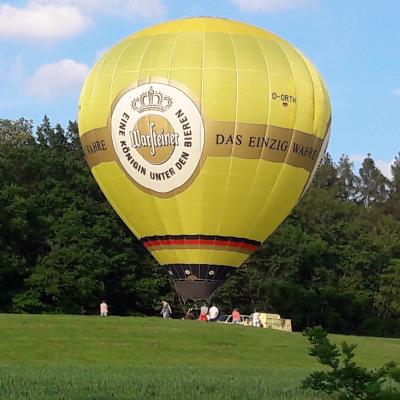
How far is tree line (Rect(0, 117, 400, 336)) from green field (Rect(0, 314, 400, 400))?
63.2ft

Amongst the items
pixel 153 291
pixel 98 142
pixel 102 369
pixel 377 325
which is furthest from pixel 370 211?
pixel 102 369

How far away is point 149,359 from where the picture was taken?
69.6ft

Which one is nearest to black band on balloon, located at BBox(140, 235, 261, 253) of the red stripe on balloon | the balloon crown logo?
the red stripe on balloon

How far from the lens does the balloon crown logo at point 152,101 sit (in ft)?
95.3

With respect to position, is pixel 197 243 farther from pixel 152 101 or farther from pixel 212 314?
pixel 152 101

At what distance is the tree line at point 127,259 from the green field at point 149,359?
19.3 metres

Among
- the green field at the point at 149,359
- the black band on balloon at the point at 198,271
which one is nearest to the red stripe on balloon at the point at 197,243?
the black band on balloon at the point at 198,271

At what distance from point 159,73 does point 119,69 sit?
152 centimetres

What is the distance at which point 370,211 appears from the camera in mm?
73000

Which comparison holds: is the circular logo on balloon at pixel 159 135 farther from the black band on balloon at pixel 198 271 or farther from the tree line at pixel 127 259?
the tree line at pixel 127 259

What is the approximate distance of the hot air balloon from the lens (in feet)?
94.6

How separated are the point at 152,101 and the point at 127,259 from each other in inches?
797

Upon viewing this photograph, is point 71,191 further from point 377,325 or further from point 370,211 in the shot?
point 370,211

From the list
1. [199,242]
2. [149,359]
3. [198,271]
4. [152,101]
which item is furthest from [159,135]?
[149,359]
